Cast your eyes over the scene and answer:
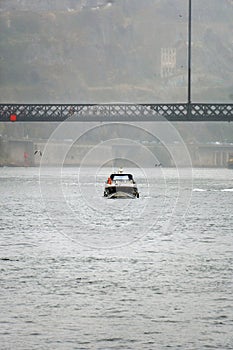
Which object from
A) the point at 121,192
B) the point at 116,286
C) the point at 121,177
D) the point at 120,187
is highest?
the point at 121,177

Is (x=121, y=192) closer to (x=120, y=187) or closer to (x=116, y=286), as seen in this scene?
(x=120, y=187)

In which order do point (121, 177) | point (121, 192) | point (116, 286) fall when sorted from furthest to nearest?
point (121, 177) < point (121, 192) < point (116, 286)

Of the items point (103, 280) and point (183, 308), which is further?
point (103, 280)

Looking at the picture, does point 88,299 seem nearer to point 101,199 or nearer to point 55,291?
point 55,291

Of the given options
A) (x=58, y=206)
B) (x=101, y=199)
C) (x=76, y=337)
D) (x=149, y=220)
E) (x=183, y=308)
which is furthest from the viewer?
(x=101, y=199)

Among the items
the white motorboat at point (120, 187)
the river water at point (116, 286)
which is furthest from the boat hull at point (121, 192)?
the river water at point (116, 286)

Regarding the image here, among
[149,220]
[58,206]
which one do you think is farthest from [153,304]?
[58,206]

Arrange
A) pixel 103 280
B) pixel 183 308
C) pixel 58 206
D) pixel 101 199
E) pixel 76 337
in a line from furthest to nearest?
pixel 101 199 < pixel 58 206 < pixel 103 280 < pixel 183 308 < pixel 76 337

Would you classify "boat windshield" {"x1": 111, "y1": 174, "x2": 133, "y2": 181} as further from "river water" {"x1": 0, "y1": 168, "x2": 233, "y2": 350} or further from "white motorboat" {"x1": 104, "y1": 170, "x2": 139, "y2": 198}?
"river water" {"x1": 0, "y1": 168, "x2": 233, "y2": 350}

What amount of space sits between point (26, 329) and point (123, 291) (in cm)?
828

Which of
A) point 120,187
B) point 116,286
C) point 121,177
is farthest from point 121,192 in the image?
point 116,286

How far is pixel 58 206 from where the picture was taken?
120562 mm

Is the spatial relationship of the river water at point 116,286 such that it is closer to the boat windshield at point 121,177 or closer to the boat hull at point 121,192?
the boat windshield at point 121,177

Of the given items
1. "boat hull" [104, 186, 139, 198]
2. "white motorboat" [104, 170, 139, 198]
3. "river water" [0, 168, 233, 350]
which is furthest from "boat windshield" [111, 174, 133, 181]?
"river water" [0, 168, 233, 350]
